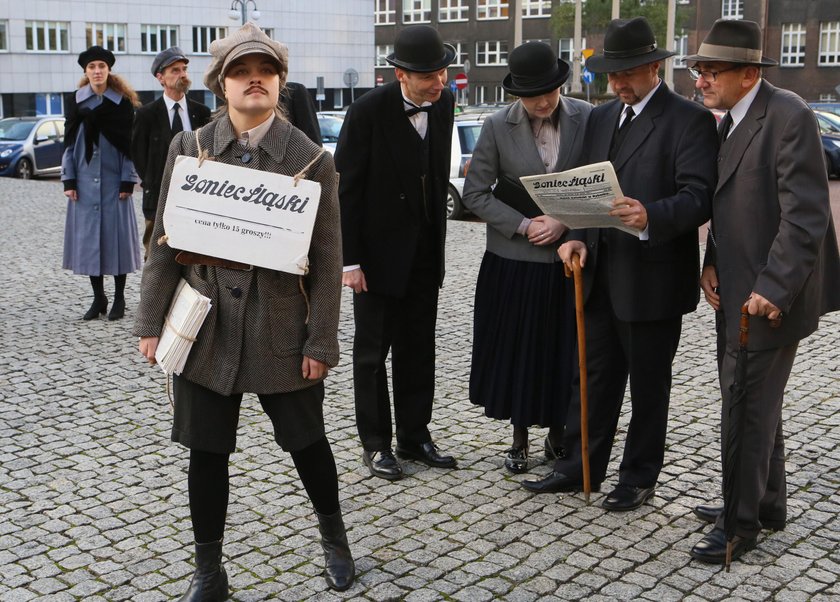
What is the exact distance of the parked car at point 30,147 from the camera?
1104 inches

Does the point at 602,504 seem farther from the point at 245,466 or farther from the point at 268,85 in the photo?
the point at 268,85

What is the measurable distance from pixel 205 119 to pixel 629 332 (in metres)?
5.05

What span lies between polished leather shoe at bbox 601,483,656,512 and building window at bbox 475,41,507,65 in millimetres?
85289

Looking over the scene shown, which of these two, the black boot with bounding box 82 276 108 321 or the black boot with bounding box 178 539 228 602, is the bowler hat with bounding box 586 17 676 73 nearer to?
the black boot with bounding box 178 539 228 602

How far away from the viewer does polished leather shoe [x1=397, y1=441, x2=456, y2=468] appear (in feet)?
19.0

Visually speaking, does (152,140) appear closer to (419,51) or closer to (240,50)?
(419,51)

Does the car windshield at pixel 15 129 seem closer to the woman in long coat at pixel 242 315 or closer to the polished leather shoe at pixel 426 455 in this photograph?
the polished leather shoe at pixel 426 455

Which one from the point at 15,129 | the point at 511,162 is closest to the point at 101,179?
the point at 511,162

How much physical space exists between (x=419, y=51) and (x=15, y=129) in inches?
1031

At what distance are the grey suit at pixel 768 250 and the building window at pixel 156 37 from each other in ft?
220

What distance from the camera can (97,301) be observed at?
32.0ft

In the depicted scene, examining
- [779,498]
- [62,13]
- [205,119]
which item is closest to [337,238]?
[779,498]

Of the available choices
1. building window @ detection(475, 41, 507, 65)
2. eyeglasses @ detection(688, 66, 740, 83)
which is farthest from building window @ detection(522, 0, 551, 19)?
eyeglasses @ detection(688, 66, 740, 83)

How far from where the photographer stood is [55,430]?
256 inches
